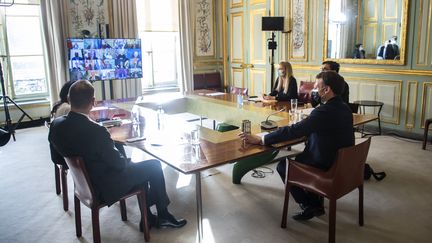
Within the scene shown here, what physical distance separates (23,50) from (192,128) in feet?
14.7

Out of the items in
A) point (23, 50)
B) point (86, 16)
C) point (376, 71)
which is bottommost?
point (376, 71)

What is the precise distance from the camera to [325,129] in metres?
2.33

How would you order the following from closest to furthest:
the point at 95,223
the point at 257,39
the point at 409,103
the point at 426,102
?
the point at 95,223 → the point at 426,102 → the point at 409,103 → the point at 257,39

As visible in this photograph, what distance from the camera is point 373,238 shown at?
8.12ft

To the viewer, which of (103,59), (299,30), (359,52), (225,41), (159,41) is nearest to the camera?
(359,52)

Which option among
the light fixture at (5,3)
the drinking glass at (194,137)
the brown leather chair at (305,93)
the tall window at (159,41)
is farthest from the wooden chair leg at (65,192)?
the tall window at (159,41)

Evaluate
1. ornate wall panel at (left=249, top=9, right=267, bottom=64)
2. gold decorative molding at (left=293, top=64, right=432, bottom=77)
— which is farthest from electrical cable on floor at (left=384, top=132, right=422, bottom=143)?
ornate wall panel at (left=249, top=9, right=267, bottom=64)

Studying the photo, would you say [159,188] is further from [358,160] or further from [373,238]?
[373,238]

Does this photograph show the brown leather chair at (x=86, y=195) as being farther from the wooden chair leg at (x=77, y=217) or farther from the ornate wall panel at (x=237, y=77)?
the ornate wall panel at (x=237, y=77)

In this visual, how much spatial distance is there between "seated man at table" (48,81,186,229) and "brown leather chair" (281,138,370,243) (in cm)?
105

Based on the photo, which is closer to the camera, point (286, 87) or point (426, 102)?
point (286, 87)

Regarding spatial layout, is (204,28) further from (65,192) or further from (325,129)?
(325,129)

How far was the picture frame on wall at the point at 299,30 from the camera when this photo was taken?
610 centimetres

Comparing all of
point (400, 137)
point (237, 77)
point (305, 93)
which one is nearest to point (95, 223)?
point (305, 93)
